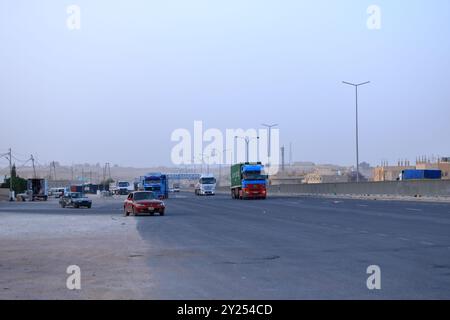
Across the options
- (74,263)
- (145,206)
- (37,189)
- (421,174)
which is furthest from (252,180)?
(74,263)

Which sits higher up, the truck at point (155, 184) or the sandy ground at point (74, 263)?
the truck at point (155, 184)

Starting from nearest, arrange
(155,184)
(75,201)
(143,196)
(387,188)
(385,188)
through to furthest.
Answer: (143,196) < (75,201) < (387,188) < (385,188) < (155,184)

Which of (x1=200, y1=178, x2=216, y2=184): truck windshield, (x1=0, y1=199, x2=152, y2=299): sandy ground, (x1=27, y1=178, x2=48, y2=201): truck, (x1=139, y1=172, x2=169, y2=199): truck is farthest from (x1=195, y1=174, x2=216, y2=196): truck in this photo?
(x1=0, y1=199, x2=152, y2=299): sandy ground

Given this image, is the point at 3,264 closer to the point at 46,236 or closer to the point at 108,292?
the point at 108,292

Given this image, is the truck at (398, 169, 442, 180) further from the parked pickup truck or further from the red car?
the red car

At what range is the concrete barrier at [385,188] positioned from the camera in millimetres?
61094

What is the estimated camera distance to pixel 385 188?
2766 inches

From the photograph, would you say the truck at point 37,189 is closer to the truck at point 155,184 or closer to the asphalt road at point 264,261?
the truck at point 155,184

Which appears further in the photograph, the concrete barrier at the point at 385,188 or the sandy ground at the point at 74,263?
the concrete barrier at the point at 385,188

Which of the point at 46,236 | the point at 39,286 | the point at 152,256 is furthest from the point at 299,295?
the point at 46,236

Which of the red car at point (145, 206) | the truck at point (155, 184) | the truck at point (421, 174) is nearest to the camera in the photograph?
the red car at point (145, 206)

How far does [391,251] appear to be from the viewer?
1964 centimetres

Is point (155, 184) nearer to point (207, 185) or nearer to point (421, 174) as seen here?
point (207, 185)

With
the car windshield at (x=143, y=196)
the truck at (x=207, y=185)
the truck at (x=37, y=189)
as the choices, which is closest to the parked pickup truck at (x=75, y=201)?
the car windshield at (x=143, y=196)
